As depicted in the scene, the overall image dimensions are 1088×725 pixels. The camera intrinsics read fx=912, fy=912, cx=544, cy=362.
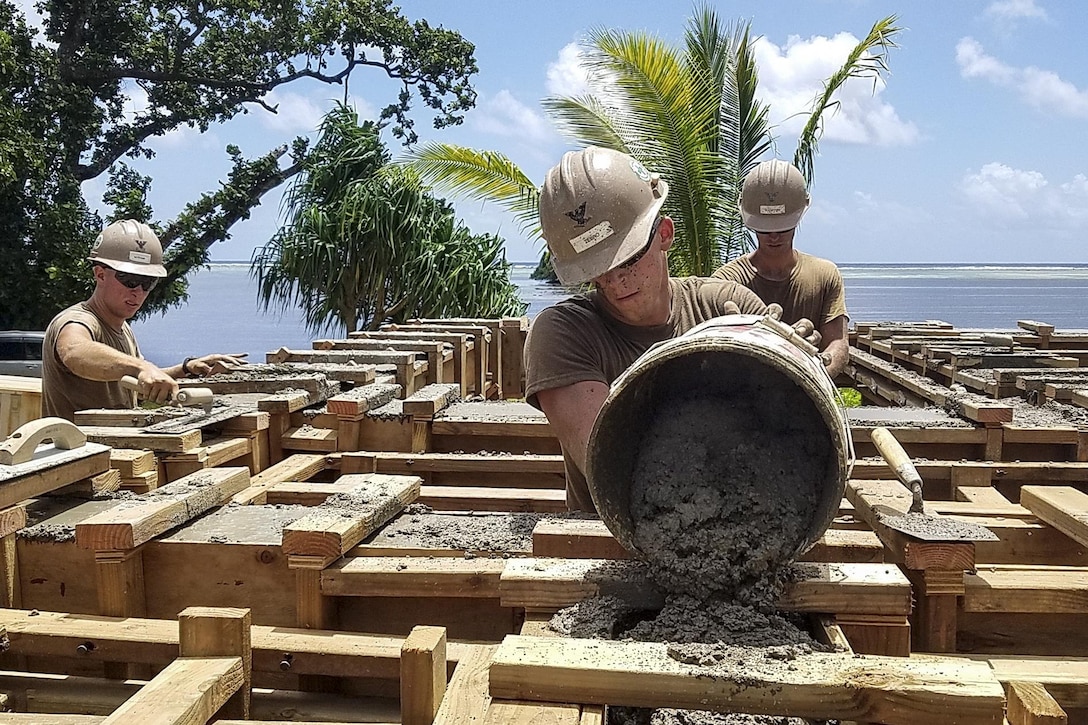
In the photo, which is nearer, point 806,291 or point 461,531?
point 461,531

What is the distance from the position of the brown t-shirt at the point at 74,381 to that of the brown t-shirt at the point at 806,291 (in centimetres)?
315

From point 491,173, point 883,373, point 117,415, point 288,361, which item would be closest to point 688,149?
point 491,173

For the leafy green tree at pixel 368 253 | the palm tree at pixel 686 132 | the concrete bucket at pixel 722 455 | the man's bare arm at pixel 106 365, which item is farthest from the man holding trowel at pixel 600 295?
the leafy green tree at pixel 368 253

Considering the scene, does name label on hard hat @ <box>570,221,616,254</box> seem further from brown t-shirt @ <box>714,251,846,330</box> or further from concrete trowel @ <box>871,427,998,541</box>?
brown t-shirt @ <box>714,251,846,330</box>

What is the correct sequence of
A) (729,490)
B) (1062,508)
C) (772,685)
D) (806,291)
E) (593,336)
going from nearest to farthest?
(772,685) < (729,490) < (593,336) < (1062,508) < (806,291)

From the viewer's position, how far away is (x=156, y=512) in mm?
2688

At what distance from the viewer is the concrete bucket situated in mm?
1974

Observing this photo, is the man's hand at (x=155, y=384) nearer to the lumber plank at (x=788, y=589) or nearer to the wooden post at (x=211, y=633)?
the wooden post at (x=211, y=633)

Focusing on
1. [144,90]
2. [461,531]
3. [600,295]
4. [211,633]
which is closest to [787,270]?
[600,295]

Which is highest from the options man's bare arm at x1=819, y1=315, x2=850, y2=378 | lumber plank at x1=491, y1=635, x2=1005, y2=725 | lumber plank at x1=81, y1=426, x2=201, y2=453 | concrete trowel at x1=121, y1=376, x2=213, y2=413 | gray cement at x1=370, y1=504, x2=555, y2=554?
man's bare arm at x1=819, y1=315, x2=850, y2=378

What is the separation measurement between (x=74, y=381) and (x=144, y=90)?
61.3 ft

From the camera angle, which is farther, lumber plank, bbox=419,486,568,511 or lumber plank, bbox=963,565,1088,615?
lumber plank, bbox=419,486,568,511

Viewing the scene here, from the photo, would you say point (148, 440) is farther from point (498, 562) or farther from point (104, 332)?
point (498, 562)

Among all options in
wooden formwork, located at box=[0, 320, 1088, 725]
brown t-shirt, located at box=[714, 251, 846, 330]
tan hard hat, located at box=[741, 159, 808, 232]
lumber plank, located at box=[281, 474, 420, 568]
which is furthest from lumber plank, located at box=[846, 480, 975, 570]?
tan hard hat, located at box=[741, 159, 808, 232]
